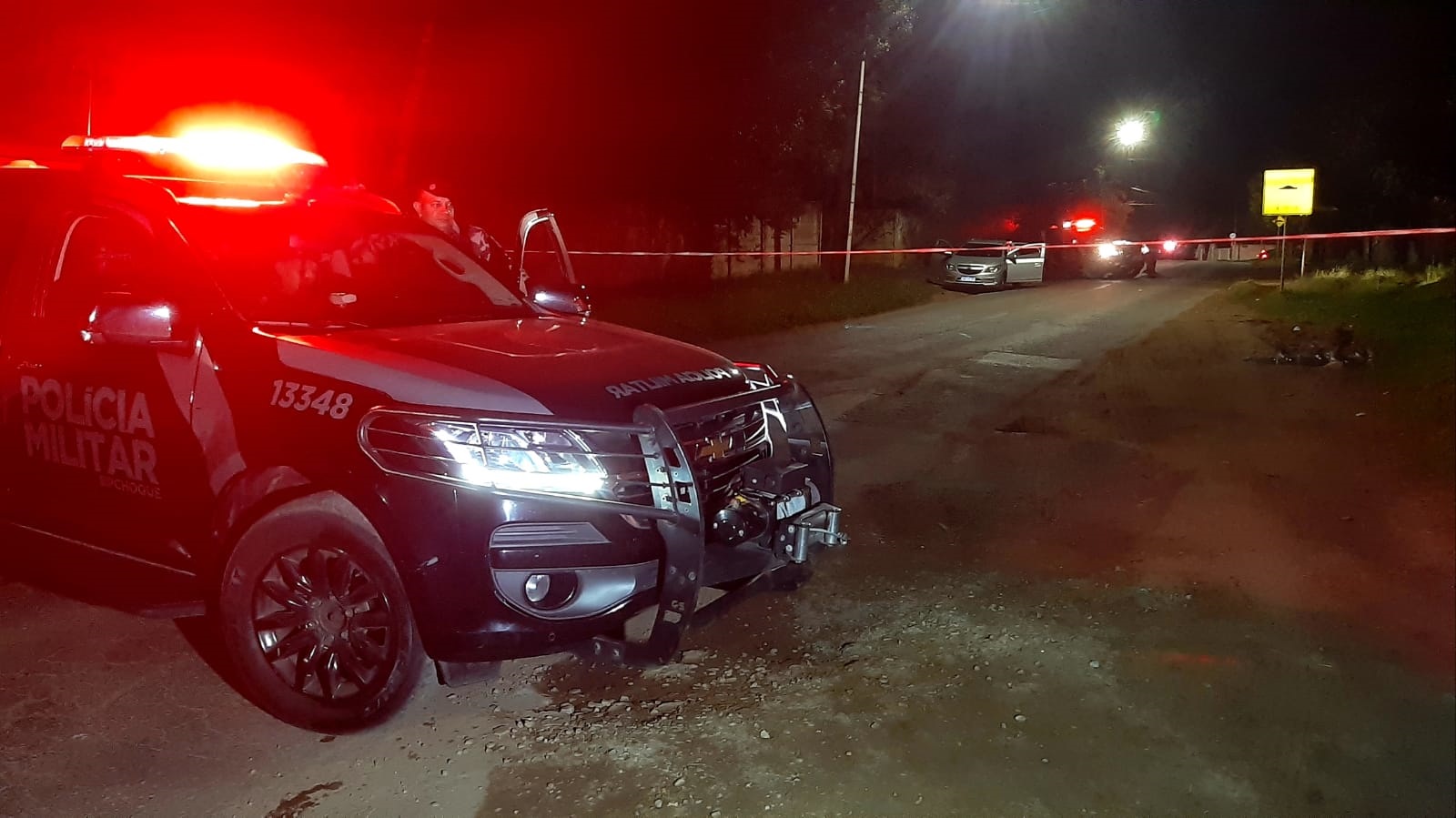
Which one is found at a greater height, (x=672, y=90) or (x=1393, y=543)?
(x=672, y=90)

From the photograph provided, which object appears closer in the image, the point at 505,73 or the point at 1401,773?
the point at 1401,773

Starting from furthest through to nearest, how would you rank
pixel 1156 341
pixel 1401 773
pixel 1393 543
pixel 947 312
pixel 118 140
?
pixel 947 312 → pixel 1156 341 → pixel 1393 543 → pixel 118 140 → pixel 1401 773

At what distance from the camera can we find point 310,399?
3.53m

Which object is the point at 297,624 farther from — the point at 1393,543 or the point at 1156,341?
the point at 1156,341

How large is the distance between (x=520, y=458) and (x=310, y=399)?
76cm

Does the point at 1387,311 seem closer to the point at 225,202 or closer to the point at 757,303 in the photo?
the point at 757,303

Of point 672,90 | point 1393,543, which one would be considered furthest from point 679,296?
point 1393,543

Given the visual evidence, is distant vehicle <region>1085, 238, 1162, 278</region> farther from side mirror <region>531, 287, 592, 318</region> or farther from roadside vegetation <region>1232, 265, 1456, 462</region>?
side mirror <region>531, 287, 592, 318</region>

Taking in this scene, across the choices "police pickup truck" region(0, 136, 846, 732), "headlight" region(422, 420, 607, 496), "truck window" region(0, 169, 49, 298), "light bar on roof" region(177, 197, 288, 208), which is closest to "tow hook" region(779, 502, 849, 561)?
"police pickup truck" region(0, 136, 846, 732)

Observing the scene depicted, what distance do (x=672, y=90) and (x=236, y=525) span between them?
1385 centimetres

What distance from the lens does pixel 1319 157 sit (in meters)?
35.6

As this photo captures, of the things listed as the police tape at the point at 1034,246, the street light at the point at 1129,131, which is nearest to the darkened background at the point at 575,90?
the police tape at the point at 1034,246

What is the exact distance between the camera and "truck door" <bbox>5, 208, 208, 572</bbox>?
379 cm

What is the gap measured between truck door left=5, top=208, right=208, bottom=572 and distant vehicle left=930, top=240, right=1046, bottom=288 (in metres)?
21.3
